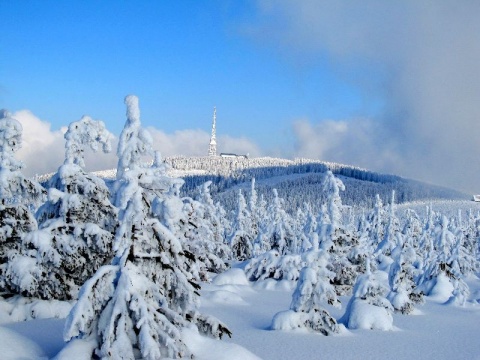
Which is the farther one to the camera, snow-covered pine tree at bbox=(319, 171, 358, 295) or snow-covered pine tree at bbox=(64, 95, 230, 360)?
snow-covered pine tree at bbox=(319, 171, 358, 295)

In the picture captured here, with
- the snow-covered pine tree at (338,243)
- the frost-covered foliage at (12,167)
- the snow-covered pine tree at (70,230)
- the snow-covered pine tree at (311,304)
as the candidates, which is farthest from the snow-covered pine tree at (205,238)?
the frost-covered foliage at (12,167)

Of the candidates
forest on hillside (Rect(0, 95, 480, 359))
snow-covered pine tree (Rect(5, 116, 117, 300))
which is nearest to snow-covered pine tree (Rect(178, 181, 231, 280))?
forest on hillside (Rect(0, 95, 480, 359))

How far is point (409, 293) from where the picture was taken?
27969 mm

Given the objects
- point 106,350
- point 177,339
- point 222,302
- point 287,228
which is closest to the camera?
point 106,350

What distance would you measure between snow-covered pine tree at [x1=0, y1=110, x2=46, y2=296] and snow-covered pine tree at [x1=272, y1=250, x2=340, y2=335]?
927 cm

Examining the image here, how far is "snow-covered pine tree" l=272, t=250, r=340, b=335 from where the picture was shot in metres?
16.9

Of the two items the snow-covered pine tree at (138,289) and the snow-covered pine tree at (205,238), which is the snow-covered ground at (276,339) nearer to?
the snow-covered pine tree at (138,289)

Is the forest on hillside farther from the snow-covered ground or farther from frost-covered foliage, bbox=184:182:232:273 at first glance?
frost-covered foliage, bbox=184:182:232:273

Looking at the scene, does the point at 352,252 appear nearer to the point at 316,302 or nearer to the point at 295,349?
the point at 316,302

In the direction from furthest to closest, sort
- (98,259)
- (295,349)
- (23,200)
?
(23,200), (98,259), (295,349)

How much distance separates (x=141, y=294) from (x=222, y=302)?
13.4 meters

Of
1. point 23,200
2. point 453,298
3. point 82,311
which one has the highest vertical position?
point 23,200

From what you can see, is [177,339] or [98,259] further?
[98,259]

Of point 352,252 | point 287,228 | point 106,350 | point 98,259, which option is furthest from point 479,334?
point 287,228
